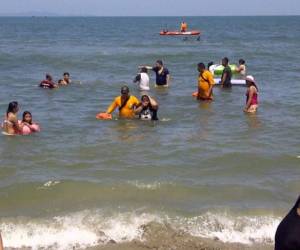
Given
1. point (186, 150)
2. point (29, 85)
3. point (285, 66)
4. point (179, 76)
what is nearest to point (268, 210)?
point (186, 150)

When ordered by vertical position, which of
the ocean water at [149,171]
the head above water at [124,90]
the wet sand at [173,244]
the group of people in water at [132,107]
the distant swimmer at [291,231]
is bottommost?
the ocean water at [149,171]

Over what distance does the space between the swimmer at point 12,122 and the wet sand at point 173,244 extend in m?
5.23

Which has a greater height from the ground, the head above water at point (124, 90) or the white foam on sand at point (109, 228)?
the head above water at point (124, 90)

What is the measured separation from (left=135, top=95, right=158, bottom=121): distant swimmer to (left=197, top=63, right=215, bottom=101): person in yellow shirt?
9.72 feet

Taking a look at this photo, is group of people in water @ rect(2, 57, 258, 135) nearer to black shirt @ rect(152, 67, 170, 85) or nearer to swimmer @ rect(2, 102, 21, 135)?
swimmer @ rect(2, 102, 21, 135)

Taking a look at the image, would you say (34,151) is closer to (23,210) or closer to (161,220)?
(23,210)

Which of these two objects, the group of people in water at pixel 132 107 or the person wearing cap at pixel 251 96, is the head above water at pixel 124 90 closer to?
the group of people in water at pixel 132 107

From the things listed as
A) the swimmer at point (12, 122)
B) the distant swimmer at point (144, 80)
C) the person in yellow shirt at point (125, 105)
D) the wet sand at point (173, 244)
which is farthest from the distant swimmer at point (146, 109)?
the wet sand at point (173, 244)

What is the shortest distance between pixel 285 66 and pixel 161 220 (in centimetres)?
1854

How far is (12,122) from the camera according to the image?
1049 cm

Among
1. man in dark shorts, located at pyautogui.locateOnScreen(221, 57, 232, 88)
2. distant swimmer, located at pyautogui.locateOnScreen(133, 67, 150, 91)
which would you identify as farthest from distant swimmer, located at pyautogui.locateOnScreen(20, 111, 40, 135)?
man in dark shorts, located at pyautogui.locateOnScreen(221, 57, 232, 88)

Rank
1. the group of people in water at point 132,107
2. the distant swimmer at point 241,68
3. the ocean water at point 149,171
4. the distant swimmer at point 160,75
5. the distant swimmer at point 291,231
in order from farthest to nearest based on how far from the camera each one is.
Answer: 1. the distant swimmer at point 241,68
2. the distant swimmer at point 160,75
3. the group of people in water at point 132,107
4. the ocean water at point 149,171
5. the distant swimmer at point 291,231

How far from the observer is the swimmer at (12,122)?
1045 centimetres

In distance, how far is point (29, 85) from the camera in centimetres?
1770
